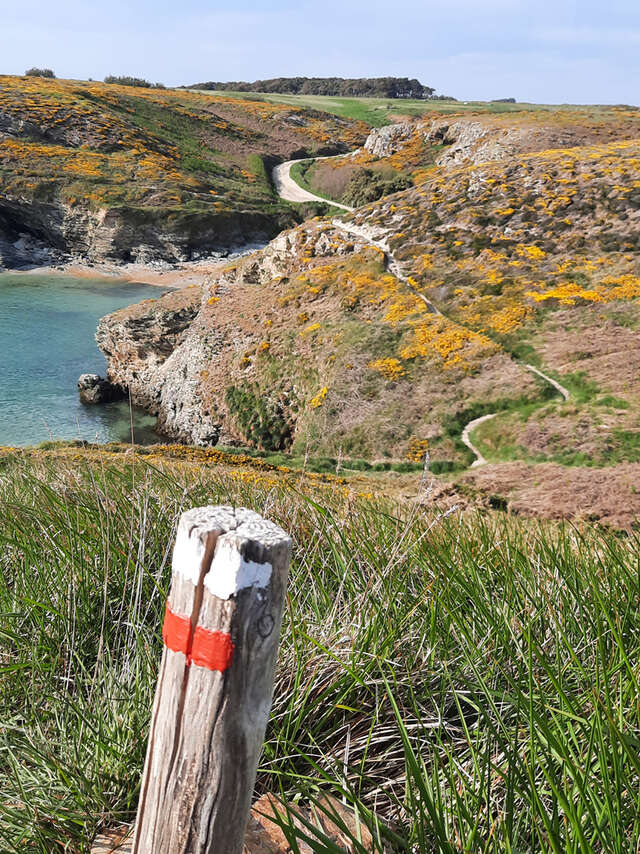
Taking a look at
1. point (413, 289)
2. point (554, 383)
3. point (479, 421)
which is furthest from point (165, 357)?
point (554, 383)

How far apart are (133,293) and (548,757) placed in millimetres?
52290

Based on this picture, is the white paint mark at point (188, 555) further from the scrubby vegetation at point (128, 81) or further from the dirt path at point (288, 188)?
the scrubby vegetation at point (128, 81)

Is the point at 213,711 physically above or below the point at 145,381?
above

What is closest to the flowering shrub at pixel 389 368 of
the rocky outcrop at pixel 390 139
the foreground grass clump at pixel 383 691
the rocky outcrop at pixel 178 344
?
the rocky outcrop at pixel 178 344

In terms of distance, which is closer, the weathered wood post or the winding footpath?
the weathered wood post

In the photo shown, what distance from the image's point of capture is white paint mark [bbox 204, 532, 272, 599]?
150 centimetres

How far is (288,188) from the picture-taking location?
7981cm

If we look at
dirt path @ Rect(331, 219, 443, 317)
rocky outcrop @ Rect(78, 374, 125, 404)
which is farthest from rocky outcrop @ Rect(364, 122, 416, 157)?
rocky outcrop @ Rect(78, 374, 125, 404)

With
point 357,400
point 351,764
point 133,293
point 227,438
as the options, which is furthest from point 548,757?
point 133,293

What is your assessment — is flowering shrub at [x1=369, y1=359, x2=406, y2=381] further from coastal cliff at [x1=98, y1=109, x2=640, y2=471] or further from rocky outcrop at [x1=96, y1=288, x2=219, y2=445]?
rocky outcrop at [x1=96, y1=288, x2=219, y2=445]

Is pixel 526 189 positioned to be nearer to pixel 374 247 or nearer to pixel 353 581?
pixel 374 247

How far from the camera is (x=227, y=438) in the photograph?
81.7 ft

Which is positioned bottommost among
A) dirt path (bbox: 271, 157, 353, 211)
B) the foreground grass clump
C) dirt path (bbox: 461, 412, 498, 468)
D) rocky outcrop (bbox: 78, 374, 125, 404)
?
rocky outcrop (bbox: 78, 374, 125, 404)

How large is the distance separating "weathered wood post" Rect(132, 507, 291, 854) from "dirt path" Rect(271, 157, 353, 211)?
68596 mm
